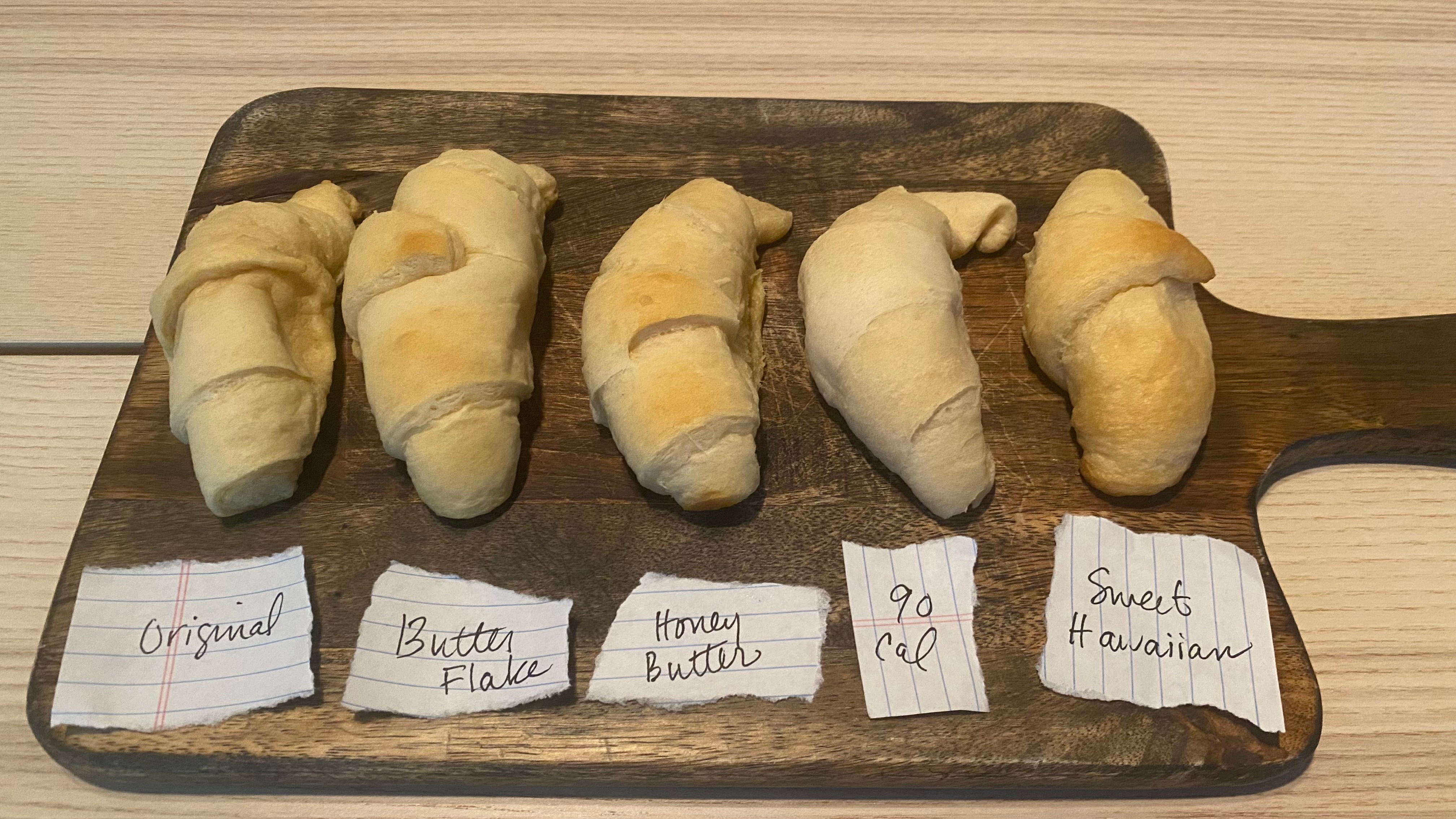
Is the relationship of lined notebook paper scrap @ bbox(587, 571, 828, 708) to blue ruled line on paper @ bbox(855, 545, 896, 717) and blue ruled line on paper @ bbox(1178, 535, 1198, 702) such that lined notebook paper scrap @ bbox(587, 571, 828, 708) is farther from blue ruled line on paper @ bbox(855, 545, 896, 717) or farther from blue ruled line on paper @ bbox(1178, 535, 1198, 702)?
blue ruled line on paper @ bbox(1178, 535, 1198, 702)

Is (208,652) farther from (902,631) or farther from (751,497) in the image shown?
(902,631)

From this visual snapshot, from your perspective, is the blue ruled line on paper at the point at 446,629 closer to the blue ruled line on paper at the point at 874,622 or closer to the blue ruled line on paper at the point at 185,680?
the blue ruled line on paper at the point at 185,680

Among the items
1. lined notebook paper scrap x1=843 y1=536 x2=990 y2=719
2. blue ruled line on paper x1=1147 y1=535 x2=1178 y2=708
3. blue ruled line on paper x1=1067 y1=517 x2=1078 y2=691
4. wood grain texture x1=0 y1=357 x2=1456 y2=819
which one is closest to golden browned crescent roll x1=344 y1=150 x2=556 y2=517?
wood grain texture x1=0 y1=357 x2=1456 y2=819

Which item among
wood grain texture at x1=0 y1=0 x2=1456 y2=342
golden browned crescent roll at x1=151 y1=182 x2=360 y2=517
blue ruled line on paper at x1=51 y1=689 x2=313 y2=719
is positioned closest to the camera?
blue ruled line on paper at x1=51 y1=689 x2=313 y2=719

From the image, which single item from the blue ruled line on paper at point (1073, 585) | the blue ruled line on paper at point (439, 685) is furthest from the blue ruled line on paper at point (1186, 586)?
the blue ruled line on paper at point (439, 685)

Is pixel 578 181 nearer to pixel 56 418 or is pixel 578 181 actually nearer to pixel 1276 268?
pixel 56 418
